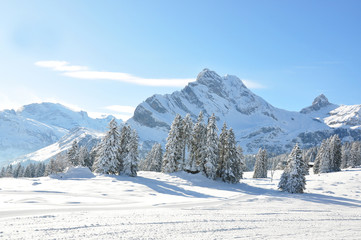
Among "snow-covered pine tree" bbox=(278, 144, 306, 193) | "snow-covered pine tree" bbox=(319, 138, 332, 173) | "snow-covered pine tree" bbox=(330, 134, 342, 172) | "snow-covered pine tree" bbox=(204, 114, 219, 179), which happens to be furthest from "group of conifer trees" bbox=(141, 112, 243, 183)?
"snow-covered pine tree" bbox=(330, 134, 342, 172)

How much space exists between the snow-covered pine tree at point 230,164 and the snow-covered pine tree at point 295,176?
8.48 metres

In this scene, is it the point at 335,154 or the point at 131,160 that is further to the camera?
the point at 335,154

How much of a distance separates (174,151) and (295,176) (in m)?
21.8

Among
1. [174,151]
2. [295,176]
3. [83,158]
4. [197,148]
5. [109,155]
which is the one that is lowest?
[83,158]

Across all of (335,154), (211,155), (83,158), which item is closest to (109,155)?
(211,155)

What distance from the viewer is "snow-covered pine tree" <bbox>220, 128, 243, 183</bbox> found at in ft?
150

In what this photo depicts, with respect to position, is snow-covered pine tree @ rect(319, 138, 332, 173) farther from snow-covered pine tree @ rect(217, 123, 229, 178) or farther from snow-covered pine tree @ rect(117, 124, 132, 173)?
snow-covered pine tree @ rect(117, 124, 132, 173)

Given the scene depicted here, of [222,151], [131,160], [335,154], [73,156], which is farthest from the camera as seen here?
[335,154]

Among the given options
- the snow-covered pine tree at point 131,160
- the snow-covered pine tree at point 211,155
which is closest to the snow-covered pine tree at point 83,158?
the snow-covered pine tree at point 131,160

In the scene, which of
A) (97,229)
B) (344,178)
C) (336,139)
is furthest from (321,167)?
(97,229)

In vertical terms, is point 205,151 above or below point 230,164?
above

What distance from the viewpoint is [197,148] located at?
1944 inches

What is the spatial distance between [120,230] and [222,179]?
38.2 meters

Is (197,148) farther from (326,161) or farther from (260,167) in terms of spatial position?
(326,161)
